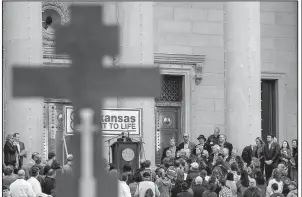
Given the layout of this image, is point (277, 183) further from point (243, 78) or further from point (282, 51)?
point (282, 51)

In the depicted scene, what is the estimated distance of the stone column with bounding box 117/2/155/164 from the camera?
3092 centimetres

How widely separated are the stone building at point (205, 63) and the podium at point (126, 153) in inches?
153

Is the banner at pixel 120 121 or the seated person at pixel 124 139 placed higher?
the banner at pixel 120 121

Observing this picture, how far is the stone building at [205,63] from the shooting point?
31391mm

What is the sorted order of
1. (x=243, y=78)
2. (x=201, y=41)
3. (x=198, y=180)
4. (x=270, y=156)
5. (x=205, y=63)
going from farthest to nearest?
(x=201, y=41), (x=205, y=63), (x=243, y=78), (x=270, y=156), (x=198, y=180)

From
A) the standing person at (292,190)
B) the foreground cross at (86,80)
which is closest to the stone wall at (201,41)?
the standing person at (292,190)

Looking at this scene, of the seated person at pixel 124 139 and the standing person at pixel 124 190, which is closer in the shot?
the standing person at pixel 124 190

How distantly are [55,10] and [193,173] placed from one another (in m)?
15.4

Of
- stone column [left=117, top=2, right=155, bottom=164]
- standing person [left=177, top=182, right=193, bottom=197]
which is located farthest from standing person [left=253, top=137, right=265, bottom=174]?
standing person [left=177, top=182, right=193, bottom=197]

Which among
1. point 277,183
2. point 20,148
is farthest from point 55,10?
point 277,183

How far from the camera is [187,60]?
130 ft

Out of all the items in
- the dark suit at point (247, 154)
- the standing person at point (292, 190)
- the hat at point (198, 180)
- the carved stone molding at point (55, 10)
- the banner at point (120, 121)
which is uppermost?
the carved stone molding at point (55, 10)

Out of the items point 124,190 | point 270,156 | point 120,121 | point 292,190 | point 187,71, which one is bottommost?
point 292,190

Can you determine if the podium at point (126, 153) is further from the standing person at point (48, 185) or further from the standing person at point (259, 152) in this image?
the standing person at point (48, 185)
